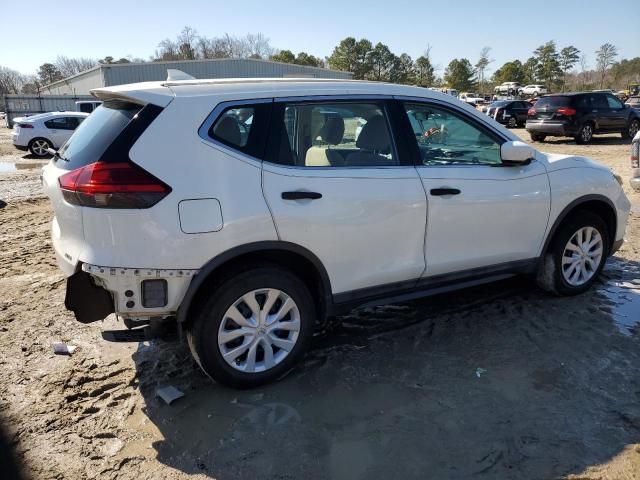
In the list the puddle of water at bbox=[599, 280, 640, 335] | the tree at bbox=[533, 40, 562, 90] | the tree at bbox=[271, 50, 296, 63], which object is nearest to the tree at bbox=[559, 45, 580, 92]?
the tree at bbox=[533, 40, 562, 90]

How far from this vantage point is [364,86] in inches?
138

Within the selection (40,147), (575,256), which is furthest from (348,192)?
(40,147)

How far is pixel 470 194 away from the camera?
368cm

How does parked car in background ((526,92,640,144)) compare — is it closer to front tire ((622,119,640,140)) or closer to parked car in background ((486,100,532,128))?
front tire ((622,119,640,140))

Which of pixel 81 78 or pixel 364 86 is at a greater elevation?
pixel 81 78

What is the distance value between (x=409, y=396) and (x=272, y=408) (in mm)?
842

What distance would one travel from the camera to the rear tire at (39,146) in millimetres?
17078

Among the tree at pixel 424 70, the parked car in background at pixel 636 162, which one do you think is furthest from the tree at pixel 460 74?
the parked car in background at pixel 636 162

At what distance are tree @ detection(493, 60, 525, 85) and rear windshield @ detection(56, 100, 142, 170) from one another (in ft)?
347

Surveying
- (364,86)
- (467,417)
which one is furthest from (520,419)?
(364,86)

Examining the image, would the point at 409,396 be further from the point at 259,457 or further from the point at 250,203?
the point at 250,203

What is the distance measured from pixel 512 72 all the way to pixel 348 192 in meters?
106

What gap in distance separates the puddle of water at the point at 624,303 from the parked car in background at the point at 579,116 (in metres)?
14.9

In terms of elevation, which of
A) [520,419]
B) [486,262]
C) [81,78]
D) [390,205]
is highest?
[81,78]
